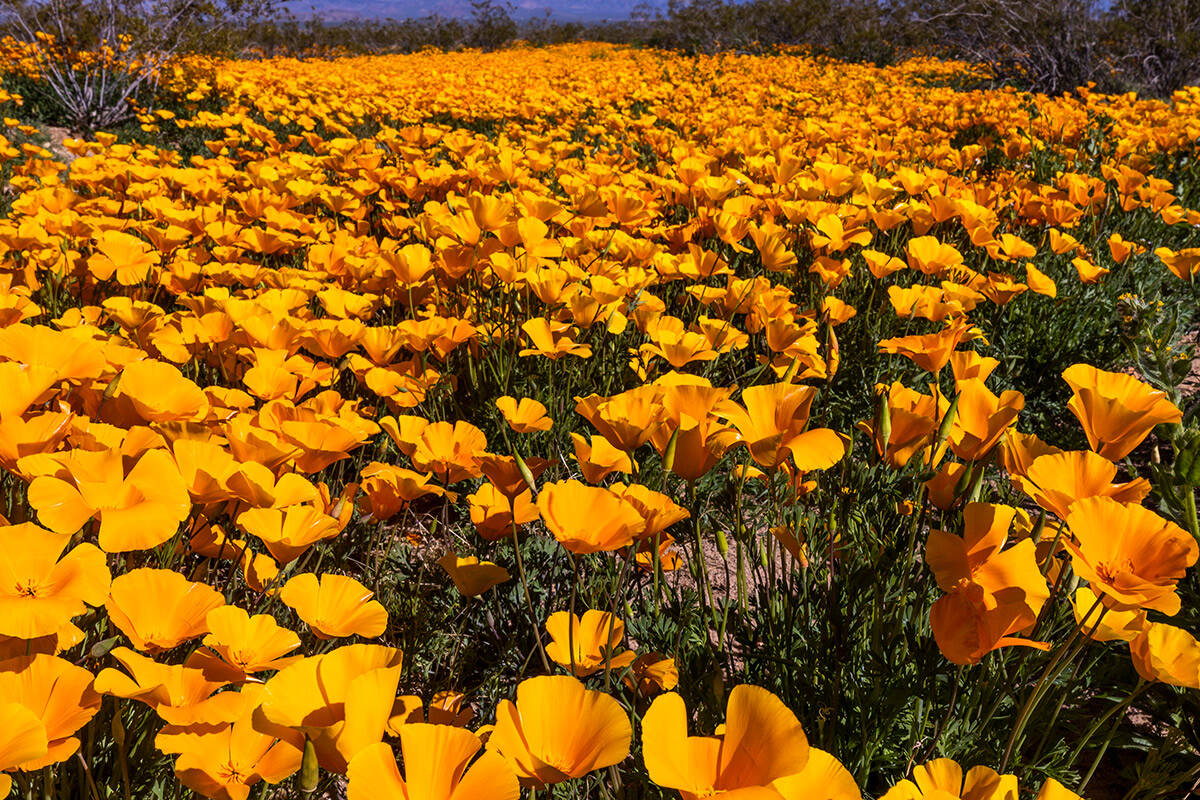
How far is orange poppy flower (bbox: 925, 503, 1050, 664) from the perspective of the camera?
0.85 m

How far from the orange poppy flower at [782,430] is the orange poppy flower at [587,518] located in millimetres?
242

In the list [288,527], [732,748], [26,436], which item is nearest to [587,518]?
[732,748]

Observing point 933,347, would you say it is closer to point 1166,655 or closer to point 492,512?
point 1166,655

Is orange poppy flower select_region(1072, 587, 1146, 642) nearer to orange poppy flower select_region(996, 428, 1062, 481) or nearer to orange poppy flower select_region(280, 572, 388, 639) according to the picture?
orange poppy flower select_region(996, 428, 1062, 481)

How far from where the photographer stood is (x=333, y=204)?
316cm

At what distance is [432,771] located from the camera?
2.41 ft

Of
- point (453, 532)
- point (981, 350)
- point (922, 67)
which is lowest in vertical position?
point (453, 532)

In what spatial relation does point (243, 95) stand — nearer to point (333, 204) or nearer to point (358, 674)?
point (333, 204)

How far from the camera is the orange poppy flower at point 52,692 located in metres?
0.80

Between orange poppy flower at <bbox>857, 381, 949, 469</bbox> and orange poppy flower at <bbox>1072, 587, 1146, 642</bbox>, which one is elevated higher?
orange poppy flower at <bbox>857, 381, 949, 469</bbox>

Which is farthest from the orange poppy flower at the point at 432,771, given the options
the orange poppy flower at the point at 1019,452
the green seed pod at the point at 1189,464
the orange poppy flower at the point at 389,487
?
the green seed pod at the point at 1189,464

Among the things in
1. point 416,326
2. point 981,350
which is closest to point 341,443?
point 416,326

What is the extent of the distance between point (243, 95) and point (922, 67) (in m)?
10.5

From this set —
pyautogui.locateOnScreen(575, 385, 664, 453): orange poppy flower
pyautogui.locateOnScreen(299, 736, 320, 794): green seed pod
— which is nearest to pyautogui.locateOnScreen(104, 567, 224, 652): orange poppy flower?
pyautogui.locateOnScreen(299, 736, 320, 794): green seed pod
